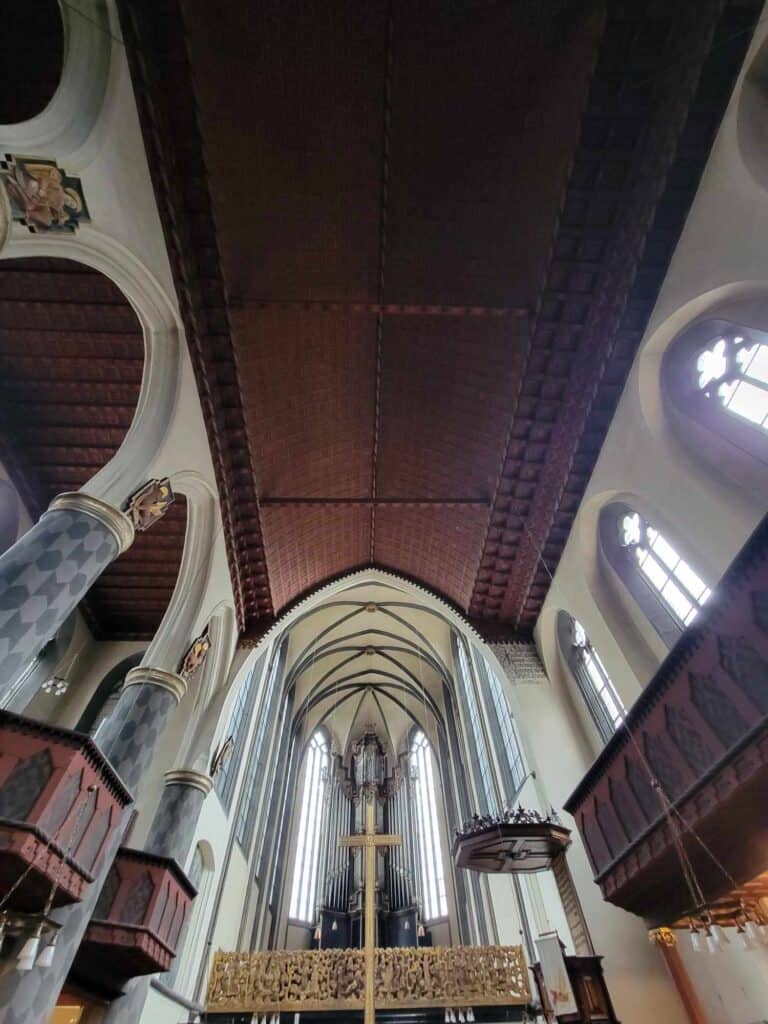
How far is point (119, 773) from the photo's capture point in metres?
6.42

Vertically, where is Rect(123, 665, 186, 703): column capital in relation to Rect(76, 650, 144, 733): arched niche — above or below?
below

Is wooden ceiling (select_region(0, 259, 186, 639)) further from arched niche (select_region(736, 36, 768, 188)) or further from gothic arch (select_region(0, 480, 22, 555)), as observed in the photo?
arched niche (select_region(736, 36, 768, 188))

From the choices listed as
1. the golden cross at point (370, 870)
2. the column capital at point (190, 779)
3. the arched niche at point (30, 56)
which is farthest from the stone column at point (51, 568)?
the golden cross at point (370, 870)

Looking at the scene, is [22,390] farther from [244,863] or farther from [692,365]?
[244,863]

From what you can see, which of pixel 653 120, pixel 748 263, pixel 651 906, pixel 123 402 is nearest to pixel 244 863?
pixel 651 906

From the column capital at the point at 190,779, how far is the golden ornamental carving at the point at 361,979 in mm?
3360

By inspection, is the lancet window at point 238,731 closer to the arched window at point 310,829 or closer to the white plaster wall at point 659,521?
the white plaster wall at point 659,521

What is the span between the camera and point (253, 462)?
8750 mm

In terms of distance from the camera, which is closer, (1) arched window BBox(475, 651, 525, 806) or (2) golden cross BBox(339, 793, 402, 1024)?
(2) golden cross BBox(339, 793, 402, 1024)

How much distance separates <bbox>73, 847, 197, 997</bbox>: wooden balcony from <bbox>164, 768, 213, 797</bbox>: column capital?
6.33 ft

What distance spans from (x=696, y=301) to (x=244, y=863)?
14088mm

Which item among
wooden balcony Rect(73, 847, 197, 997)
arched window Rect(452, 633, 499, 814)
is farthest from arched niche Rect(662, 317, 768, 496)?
arched window Rect(452, 633, 499, 814)

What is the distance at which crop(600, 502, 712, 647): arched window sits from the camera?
6531 mm

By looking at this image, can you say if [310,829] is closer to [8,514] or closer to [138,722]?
[138,722]
